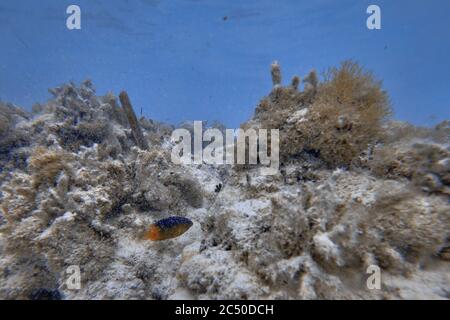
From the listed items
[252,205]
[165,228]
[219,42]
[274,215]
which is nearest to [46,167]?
[165,228]

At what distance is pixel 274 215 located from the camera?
2.53 m

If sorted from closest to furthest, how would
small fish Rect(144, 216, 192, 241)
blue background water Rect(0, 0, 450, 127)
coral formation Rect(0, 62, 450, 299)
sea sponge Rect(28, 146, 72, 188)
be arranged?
coral formation Rect(0, 62, 450, 299) < small fish Rect(144, 216, 192, 241) < sea sponge Rect(28, 146, 72, 188) < blue background water Rect(0, 0, 450, 127)

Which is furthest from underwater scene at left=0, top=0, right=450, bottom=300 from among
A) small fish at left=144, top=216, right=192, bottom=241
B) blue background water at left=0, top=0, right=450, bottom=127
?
blue background water at left=0, top=0, right=450, bottom=127

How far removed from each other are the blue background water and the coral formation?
6.54 feet

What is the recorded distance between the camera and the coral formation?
2.15m

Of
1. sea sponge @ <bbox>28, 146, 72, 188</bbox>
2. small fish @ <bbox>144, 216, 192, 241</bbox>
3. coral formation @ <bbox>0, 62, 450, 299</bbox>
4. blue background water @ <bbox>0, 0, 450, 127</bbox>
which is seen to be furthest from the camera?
blue background water @ <bbox>0, 0, 450, 127</bbox>

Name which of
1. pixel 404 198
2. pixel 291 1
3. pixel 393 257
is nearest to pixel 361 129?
pixel 404 198

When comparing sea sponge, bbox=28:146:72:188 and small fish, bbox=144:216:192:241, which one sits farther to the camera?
sea sponge, bbox=28:146:72:188

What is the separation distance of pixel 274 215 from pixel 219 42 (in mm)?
50312

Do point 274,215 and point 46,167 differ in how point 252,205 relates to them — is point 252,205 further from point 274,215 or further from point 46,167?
point 46,167

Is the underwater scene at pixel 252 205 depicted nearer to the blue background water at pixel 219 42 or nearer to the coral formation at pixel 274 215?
the coral formation at pixel 274 215

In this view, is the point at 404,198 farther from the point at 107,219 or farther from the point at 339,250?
the point at 107,219

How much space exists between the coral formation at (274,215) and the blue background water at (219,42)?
1992mm

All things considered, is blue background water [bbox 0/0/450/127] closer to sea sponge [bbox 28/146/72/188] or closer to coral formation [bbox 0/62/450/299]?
coral formation [bbox 0/62/450/299]
